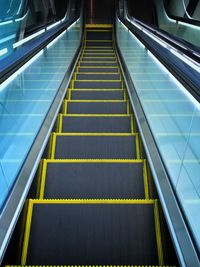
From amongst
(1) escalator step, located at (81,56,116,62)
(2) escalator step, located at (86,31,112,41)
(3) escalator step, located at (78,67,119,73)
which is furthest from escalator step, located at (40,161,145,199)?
(2) escalator step, located at (86,31,112,41)

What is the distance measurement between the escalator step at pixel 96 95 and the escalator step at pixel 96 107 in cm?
35

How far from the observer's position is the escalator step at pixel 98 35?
31.0ft

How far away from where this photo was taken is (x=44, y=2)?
391 inches

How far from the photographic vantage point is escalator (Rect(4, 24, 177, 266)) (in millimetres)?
1912

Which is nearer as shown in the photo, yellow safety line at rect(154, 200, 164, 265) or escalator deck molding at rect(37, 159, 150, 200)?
yellow safety line at rect(154, 200, 164, 265)

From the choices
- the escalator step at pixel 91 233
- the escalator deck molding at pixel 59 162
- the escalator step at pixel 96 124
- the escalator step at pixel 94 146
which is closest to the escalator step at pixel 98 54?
the escalator step at pixel 96 124

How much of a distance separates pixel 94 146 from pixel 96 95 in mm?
1554

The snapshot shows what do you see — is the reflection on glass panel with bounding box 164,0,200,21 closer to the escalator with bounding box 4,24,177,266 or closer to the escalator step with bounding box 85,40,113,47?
the escalator step with bounding box 85,40,113,47

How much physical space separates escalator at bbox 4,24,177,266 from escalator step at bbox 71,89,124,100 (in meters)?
0.34

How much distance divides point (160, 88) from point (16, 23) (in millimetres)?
4427

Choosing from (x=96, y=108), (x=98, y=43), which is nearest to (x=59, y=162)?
(x=96, y=108)

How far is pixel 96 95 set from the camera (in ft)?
14.6

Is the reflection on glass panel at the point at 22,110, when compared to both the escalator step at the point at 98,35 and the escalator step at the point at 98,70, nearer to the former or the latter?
the escalator step at the point at 98,70

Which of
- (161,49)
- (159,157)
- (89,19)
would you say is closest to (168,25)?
(89,19)
